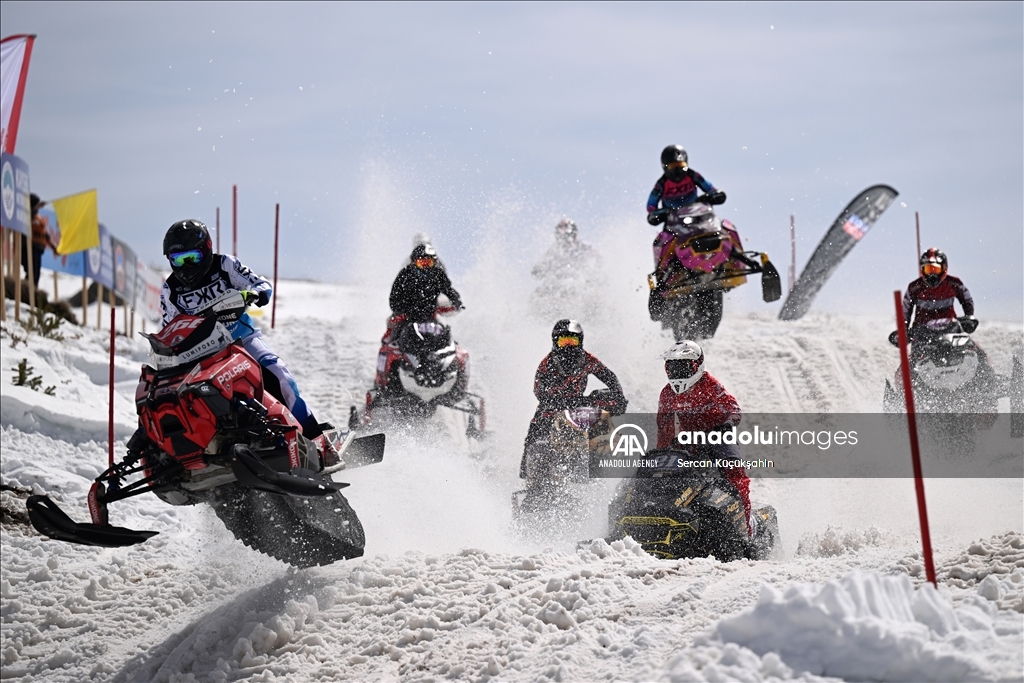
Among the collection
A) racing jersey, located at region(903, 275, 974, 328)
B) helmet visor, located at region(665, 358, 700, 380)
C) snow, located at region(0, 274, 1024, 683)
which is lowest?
snow, located at region(0, 274, 1024, 683)

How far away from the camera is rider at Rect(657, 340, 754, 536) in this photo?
23.7 feet

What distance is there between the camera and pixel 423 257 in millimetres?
11320

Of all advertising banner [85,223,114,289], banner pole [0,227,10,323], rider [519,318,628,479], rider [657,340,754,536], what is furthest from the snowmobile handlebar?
advertising banner [85,223,114,289]

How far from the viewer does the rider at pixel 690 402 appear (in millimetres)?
7234

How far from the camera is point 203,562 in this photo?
727 cm

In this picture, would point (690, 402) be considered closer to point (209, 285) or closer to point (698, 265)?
point (209, 285)

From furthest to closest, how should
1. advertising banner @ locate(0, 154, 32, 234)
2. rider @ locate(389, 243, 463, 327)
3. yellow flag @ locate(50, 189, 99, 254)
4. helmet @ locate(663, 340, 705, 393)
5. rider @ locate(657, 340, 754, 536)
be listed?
yellow flag @ locate(50, 189, 99, 254) < advertising banner @ locate(0, 154, 32, 234) < rider @ locate(389, 243, 463, 327) < helmet @ locate(663, 340, 705, 393) < rider @ locate(657, 340, 754, 536)

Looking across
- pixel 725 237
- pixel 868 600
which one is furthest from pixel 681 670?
pixel 725 237

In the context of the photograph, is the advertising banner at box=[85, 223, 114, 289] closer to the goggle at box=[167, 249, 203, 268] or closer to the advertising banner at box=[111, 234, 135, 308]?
→ the advertising banner at box=[111, 234, 135, 308]

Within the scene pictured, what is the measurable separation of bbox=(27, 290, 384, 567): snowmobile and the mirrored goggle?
9.27ft

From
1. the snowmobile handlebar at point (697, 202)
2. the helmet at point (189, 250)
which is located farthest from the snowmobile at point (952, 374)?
the helmet at point (189, 250)

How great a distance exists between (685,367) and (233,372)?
3494 mm

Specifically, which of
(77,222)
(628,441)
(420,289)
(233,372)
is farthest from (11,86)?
(628,441)

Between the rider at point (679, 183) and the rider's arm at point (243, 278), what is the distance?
6.30 meters
